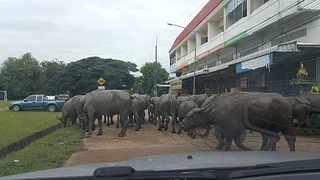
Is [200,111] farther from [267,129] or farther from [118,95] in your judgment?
[118,95]

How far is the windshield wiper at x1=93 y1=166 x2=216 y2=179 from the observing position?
6.81 ft

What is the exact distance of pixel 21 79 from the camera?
5872 cm

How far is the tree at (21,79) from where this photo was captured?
57.0m

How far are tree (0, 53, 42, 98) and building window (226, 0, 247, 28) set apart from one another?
3883 centimetres

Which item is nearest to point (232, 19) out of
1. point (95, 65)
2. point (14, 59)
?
point (95, 65)

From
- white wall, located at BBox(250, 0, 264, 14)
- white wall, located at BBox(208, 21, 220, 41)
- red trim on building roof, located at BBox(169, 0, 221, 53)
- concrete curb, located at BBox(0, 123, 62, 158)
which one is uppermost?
red trim on building roof, located at BBox(169, 0, 221, 53)

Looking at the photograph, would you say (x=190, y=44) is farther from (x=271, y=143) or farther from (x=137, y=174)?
(x=137, y=174)

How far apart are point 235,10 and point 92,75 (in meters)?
15.2

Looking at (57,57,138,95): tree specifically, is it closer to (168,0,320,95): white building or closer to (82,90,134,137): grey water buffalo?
(168,0,320,95): white building

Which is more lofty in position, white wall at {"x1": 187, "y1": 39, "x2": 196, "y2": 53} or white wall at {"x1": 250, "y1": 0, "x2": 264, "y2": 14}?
white wall at {"x1": 187, "y1": 39, "x2": 196, "y2": 53}

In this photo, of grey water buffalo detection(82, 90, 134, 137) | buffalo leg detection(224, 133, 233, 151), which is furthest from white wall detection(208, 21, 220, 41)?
buffalo leg detection(224, 133, 233, 151)

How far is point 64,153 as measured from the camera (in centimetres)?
870

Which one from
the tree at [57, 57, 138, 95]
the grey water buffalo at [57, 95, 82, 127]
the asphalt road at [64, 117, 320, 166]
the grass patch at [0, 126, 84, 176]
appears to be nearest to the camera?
the grass patch at [0, 126, 84, 176]

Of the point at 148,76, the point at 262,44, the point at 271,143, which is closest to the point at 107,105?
the point at 271,143
